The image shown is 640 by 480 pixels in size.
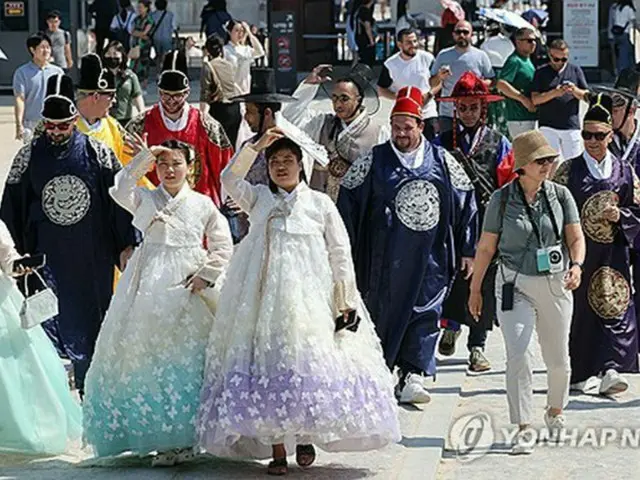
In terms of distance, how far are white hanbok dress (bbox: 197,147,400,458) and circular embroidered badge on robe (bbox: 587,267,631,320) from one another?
2.61 meters

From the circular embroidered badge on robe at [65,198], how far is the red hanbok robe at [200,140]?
1.10 m

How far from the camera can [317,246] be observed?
8.53 meters

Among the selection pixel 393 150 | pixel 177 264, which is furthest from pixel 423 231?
pixel 177 264

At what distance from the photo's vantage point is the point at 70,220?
10.4 m

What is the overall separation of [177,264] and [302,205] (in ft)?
2.12

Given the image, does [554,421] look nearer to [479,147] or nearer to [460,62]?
[479,147]

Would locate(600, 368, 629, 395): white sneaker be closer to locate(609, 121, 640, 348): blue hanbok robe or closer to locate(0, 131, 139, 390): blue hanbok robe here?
locate(609, 121, 640, 348): blue hanbok robe

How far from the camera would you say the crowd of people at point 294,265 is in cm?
837

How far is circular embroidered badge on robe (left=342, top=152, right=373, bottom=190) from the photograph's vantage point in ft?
33.7

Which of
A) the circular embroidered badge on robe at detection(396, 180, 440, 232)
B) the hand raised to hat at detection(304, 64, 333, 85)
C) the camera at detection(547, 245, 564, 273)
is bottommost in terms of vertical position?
the camera at detection(547, 245, 564, 273)

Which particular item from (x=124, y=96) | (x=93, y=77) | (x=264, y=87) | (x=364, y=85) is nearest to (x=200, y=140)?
(x=264, y=87)

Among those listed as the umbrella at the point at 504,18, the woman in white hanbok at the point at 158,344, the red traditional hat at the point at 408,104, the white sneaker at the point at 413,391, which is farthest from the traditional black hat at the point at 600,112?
the umbrella at the point at 504,18

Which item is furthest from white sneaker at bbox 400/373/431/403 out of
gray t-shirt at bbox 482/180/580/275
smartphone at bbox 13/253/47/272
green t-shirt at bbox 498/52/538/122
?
green t-shirt at bbox 498/52/538/122

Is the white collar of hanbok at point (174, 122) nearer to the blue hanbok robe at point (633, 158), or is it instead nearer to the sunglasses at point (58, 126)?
the sunglasses at point (58, 126)
